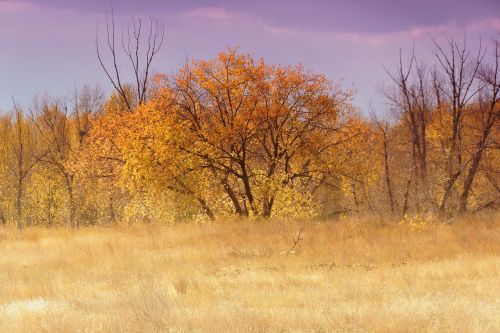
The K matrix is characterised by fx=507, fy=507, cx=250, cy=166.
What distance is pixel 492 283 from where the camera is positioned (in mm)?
10727

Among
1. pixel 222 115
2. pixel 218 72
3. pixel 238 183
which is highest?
pixel 218 72

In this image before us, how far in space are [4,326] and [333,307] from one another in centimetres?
527

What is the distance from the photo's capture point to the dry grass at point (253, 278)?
7.66 meters

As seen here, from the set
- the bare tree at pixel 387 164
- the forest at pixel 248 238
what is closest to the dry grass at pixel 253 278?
the forest at pixel 248 238

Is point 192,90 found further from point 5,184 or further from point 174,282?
point 5,184

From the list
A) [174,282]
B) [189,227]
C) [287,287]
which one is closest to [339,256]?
[287,287]

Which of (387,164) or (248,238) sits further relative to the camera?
(387,164)

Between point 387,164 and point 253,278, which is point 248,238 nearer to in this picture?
point 253,278

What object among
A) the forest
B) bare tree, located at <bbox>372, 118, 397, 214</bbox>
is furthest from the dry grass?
bare tree, located at <bbox>372, 118, 397, 214</bbox>

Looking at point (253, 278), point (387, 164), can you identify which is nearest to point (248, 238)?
point (253, 278)

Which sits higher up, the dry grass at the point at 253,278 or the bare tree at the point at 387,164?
the bare tree at the point at 387,164

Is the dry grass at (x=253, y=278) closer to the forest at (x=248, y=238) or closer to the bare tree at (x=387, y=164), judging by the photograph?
the forest at (x=248, y=238)

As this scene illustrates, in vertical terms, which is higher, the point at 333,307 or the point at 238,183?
the point at 238,183

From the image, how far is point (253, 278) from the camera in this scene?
38.2ft
